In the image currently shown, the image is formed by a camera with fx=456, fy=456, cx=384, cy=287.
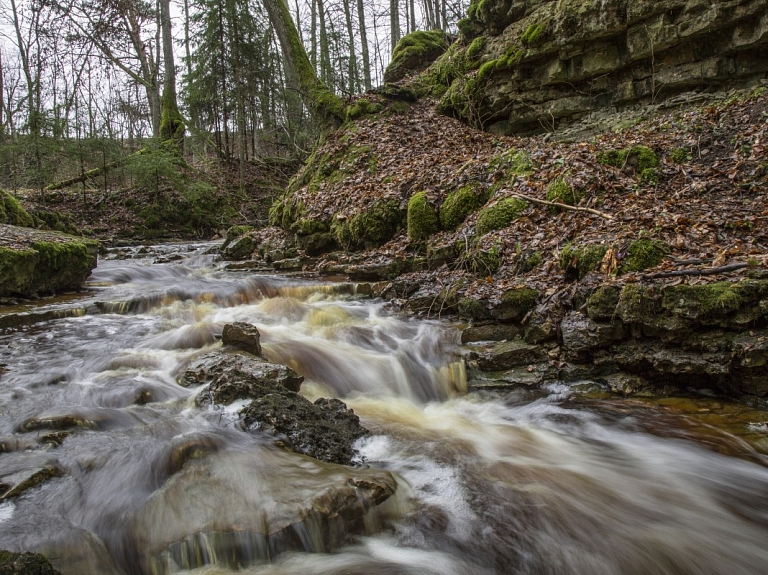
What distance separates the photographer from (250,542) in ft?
8.53

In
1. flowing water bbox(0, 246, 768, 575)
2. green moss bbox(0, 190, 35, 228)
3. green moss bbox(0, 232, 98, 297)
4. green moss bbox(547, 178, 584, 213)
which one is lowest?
flowing water bbox(0, 246, 768, 575)

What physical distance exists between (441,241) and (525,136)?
217 inches

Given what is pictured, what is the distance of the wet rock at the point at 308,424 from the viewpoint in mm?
3533

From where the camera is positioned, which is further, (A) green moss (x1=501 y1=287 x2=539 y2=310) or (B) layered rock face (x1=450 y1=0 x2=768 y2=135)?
(B) layered rock face (x1=450 y1=0 x2=768 y2=135)

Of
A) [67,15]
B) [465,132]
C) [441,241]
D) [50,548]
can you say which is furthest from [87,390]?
[67,15]

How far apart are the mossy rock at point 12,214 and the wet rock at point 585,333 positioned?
1175cm

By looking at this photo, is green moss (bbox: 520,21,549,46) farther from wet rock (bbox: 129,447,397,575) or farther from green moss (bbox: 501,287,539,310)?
wet rock (bbox: 129,447,397,575)

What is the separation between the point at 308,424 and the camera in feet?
12.1

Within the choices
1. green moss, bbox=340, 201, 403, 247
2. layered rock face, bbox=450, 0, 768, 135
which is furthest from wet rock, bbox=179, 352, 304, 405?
layered rock face, bbox=450, 0, 768, 135

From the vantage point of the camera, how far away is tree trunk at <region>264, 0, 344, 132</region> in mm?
13367

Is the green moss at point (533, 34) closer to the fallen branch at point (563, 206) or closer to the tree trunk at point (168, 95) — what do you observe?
the fallen branch at point (563, 206)

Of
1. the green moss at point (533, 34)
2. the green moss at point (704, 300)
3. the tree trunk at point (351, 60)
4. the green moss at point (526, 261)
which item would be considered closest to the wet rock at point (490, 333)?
the green moss at point (526, 261)

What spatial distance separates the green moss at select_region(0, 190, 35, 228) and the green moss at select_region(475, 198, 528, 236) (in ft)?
34.1

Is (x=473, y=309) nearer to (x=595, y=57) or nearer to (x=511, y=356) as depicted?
(x=511, y=356)
